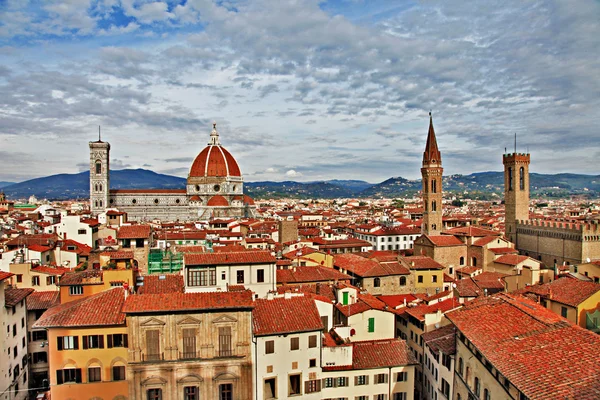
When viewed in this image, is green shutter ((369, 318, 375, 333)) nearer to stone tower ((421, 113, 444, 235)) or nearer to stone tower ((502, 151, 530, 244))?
stone tower ((421, 113, 444, 235))

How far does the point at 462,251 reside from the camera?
179ft

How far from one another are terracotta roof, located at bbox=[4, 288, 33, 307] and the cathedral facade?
9580 centimetres

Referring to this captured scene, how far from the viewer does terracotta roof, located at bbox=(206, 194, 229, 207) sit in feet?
416

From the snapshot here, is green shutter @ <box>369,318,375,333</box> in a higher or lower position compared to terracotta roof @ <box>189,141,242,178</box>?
lower

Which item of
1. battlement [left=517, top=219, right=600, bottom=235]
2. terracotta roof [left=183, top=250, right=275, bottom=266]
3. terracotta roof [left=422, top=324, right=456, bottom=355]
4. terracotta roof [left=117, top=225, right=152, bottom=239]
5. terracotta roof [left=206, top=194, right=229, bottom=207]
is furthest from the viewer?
terracotta roof [left=206, top=194, right=229, bottom=207]

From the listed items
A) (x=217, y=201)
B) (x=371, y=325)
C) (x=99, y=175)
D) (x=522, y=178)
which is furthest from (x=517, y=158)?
(x=99, y=175)

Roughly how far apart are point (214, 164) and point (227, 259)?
112399 mm

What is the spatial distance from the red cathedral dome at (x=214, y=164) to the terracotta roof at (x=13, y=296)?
4261 inches

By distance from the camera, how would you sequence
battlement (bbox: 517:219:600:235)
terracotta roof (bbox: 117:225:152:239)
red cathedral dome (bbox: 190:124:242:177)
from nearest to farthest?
terracotta roof (bbox: 117:225:152:239) < battlement (bbox: 517:219:600:235) < red cathedral dome (bbox: 190:124:242:177)

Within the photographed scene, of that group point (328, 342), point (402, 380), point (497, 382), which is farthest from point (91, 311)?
point (497, 382)

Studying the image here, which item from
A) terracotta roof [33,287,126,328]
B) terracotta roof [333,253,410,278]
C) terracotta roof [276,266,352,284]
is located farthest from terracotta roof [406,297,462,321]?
terracotta roof [33,287,126,328]

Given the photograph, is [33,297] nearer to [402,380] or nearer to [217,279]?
[217,279]

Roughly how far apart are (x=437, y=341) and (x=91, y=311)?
1545 centimetres

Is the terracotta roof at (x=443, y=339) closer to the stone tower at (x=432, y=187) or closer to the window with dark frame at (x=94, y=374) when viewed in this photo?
the window with dark frame at (x=94, y=374)
